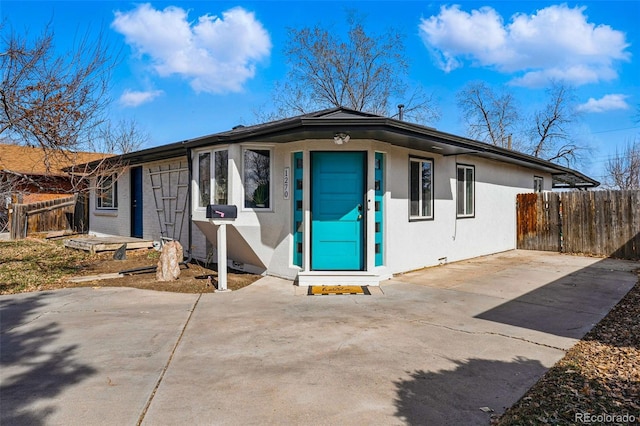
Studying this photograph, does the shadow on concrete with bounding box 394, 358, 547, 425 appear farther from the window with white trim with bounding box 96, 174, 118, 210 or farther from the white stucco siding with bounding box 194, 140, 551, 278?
the window with white trim with bounding box 96, 174, 118, 210

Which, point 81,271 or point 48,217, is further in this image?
point 48,217

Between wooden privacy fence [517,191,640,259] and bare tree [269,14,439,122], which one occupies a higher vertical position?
bare tree [269,14,439,122]

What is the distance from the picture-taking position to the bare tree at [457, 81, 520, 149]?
29797 mm

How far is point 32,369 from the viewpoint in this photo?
134 inches

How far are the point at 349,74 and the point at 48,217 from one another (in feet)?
55.8

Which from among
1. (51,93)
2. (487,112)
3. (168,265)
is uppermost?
(487,112)

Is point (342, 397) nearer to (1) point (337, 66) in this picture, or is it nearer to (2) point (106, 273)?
(2) point (106, 273)

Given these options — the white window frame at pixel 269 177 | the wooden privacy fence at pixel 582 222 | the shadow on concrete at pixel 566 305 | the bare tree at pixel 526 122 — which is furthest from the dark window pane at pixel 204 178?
the bare tree at pixel 526 122

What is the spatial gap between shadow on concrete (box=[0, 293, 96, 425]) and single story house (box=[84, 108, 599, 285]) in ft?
9.50

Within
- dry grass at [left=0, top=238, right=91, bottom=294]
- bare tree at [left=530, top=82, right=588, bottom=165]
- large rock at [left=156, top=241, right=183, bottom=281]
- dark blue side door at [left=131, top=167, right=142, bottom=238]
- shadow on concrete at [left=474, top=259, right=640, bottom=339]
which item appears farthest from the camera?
bare tree at [left=530, top=82, right=588, bottom=165]

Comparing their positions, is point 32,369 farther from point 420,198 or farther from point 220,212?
point 420,198

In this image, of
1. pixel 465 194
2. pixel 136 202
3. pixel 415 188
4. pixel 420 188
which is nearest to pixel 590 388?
pixel 415 188

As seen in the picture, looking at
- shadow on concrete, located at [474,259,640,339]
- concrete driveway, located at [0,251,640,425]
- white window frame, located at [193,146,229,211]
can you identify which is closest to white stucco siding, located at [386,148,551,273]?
concrete driveway, located at [0,251,640,425]

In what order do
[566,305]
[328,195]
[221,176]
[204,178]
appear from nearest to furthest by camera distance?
[566,305], [328,195], [221,176], [204,178]
